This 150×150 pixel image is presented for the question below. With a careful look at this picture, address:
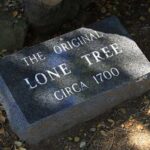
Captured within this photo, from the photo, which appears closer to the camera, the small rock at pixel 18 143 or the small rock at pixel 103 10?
the small rock at pixel 18 143

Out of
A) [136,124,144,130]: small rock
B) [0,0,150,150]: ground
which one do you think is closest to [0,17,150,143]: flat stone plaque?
[0,0,150,150]: ground

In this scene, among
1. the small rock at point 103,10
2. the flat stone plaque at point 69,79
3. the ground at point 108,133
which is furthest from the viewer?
the small rock at point 103,10

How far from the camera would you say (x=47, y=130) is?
3248 mm

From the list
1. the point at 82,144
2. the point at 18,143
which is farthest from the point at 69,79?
the point at 18,143

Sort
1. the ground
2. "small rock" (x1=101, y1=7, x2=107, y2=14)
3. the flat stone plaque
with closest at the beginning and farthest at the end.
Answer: the flat stone plaque, the ground, "small rock" (x1=101, y1=7, x2=107, y2=14)

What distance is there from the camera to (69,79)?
3.32 metres

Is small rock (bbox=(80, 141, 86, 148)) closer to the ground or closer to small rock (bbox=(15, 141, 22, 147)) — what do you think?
the ground

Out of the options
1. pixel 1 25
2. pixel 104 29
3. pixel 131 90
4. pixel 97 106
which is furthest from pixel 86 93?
pixel 1 25

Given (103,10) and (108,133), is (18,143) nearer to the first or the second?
(108,133)

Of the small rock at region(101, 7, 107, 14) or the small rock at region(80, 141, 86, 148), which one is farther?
the small rock at region(101, 7, 107, 14)

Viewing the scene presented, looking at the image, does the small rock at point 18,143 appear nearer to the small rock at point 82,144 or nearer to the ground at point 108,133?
the ground at point 108,133

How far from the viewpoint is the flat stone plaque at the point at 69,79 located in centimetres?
319

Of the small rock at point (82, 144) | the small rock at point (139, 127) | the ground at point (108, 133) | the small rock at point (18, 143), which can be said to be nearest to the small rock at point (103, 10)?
the ground at point (108, 133)

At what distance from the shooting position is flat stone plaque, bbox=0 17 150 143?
3191mm
